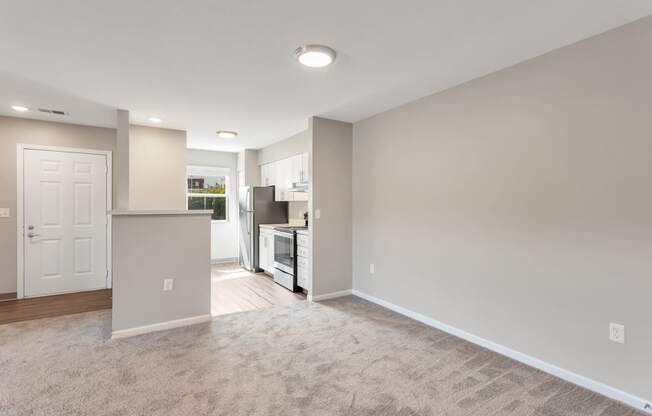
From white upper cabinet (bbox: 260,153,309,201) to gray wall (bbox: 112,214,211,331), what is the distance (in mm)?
2022

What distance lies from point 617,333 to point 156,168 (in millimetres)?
5272

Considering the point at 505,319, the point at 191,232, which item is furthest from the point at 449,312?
the point at 191,232

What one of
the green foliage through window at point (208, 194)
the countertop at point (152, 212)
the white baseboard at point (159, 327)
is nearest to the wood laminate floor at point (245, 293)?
the white baseboard at point (159, 327)

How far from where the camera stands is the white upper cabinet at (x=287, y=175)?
5.21 m

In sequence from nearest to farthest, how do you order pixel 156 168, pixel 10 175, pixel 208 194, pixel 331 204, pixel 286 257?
pixel 10 175 < pixel 331 204 < pixel 156 168 < pixel 286 257 < pixel 208 194

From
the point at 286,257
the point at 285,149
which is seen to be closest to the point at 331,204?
the point at 286,257

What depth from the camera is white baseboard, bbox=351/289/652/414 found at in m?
2.05

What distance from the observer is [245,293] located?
4.62m

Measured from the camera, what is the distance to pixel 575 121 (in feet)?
7.54

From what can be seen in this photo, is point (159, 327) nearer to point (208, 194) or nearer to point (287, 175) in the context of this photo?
point (287, 175)

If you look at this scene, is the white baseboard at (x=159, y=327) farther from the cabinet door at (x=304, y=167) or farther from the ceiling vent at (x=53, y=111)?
the ceiling vent at (x=53, y=111)

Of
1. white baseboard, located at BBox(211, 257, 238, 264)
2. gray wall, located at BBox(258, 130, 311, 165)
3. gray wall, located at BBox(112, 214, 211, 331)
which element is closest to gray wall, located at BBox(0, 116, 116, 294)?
gray wall, located at BBox(112, 214, 211, 331)

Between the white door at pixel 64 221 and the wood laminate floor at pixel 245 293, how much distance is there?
175 centimetres

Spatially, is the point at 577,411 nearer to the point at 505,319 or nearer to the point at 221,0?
the point at 505,319
